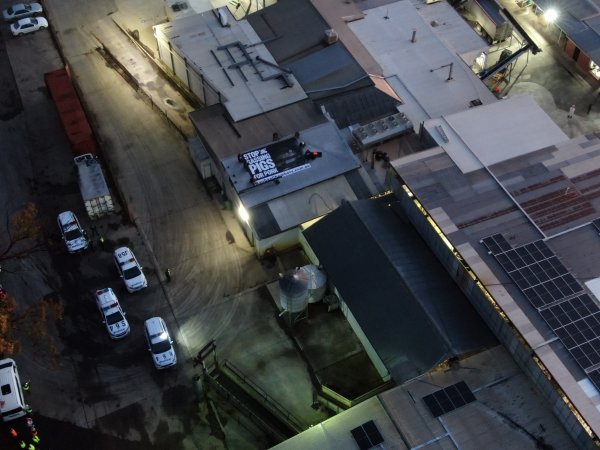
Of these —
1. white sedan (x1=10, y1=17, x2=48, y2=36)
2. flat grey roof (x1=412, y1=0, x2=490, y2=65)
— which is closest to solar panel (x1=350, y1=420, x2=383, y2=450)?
flat grey roof (x1=412, y1=0, x2=490, y2=65)

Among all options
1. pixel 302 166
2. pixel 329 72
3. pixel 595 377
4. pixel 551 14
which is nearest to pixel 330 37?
pixel 329 72

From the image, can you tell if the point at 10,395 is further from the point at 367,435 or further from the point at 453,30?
the point at 453,30

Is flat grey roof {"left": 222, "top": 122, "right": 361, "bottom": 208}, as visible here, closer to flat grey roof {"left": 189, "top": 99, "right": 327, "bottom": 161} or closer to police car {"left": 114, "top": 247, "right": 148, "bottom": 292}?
flat grey roof {"left": 189, "top": 99, "right": 327, "bottom": 161}

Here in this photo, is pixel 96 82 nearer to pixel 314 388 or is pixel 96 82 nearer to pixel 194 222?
pixel 194 222

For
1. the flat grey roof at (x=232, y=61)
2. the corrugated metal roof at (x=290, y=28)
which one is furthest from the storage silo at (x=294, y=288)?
the corrugated metal roof at (x=290, y=28)

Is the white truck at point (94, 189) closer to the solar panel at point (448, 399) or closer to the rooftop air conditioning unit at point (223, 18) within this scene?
the rooftop air conditioning unit at point (223, 18)
